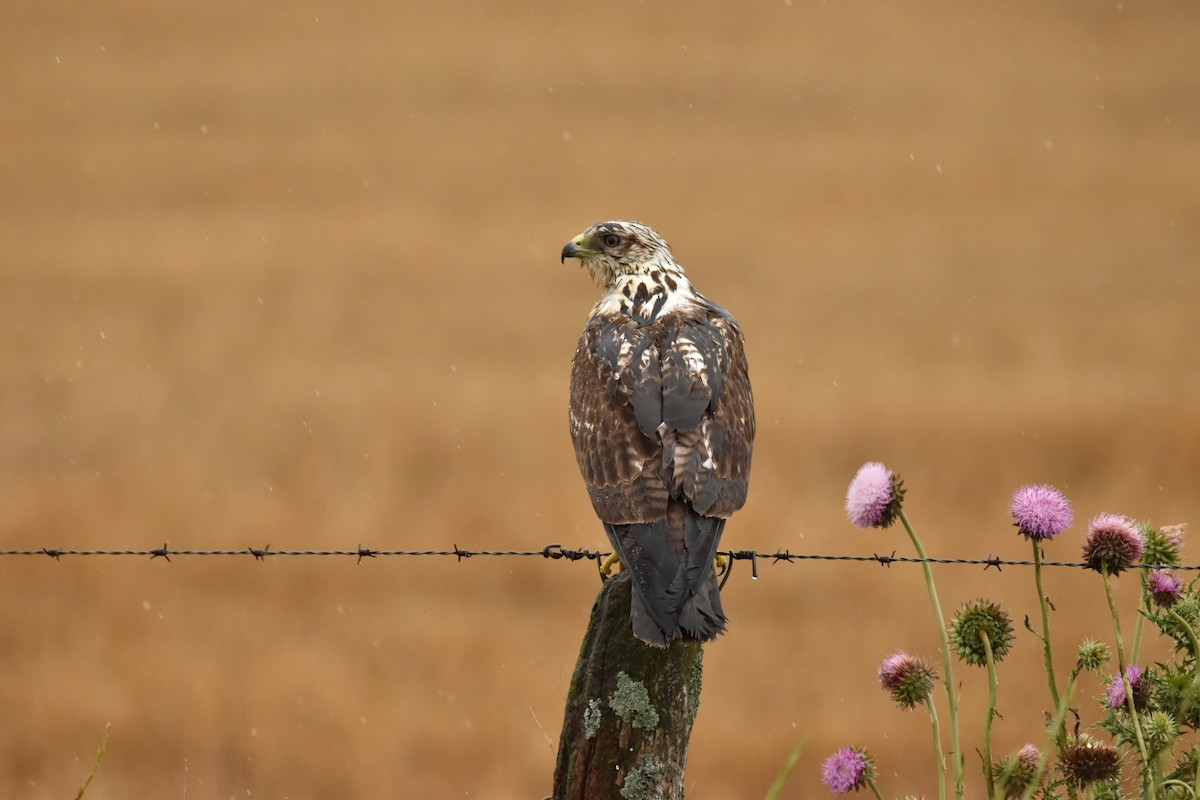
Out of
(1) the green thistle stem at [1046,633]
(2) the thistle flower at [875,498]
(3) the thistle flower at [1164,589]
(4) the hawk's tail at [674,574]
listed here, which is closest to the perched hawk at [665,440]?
(4) the hawk's tail at [674,574]

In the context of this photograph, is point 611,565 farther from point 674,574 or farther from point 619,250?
point 619,250

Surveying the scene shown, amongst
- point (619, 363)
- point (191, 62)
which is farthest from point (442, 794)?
point (191, 62)

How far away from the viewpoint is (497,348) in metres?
21.1

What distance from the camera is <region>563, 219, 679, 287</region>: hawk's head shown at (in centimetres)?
630

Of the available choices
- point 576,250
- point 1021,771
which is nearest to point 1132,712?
point 1021,771

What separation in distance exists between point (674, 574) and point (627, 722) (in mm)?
564

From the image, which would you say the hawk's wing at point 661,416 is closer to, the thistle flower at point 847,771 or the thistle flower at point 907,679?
the thistle flower at point 907,679

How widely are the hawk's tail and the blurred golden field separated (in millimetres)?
809

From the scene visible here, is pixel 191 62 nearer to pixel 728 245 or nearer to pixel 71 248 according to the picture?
pixel 71 248

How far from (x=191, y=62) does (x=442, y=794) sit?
35.8 metres

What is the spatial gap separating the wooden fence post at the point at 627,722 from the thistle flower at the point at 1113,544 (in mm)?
1249

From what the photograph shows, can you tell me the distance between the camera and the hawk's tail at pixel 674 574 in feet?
13.0

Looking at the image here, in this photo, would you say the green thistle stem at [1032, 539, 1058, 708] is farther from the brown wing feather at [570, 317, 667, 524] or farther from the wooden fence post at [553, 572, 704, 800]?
the brown wing feather at [570, 317, 667, 524]

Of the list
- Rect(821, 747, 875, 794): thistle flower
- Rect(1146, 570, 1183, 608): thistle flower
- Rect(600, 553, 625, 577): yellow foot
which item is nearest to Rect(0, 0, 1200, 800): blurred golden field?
Rect(600, 553, 625, 577): yellow foot
